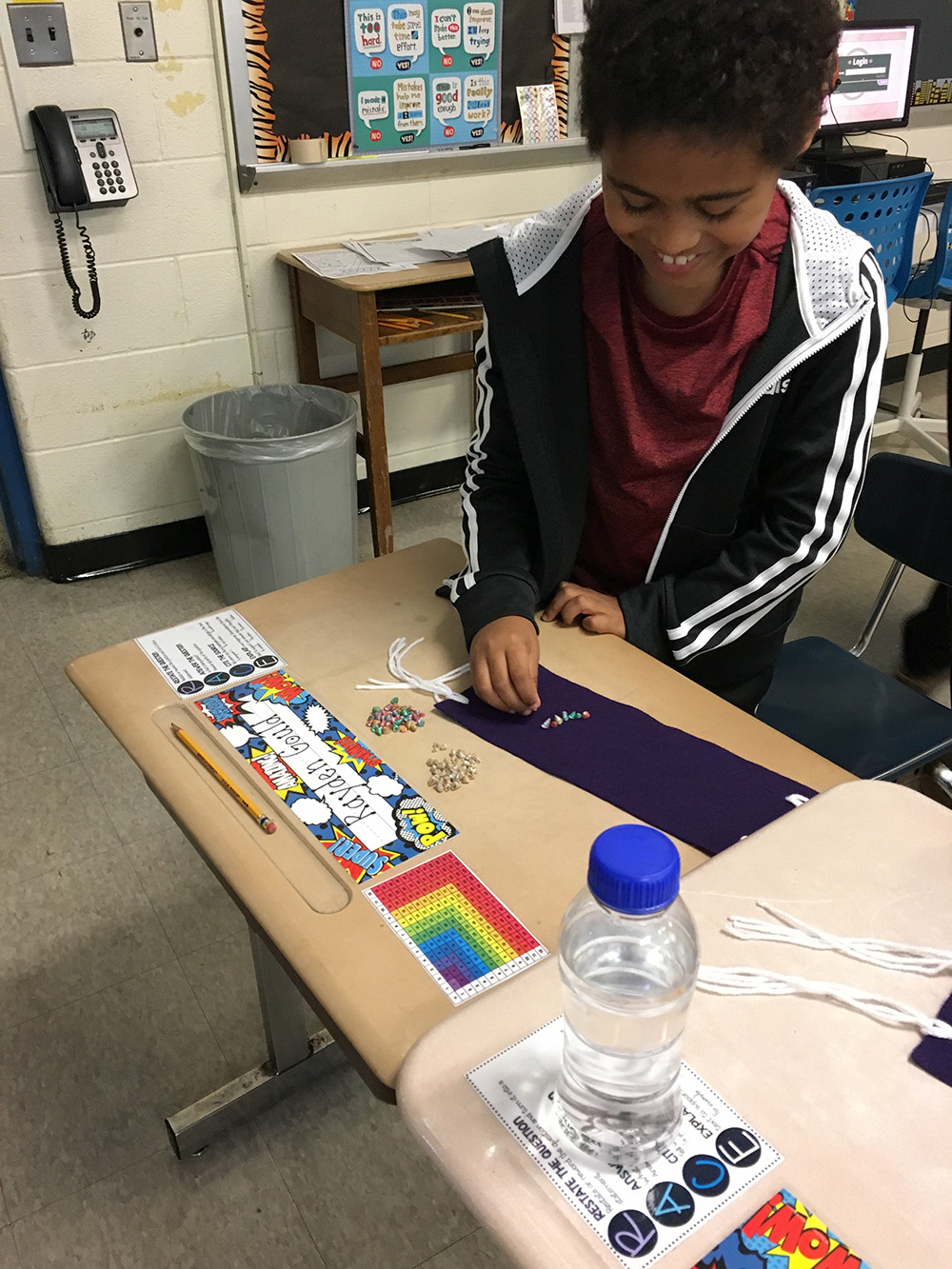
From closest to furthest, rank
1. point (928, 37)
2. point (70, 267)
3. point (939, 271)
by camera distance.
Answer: point (70, 267)
point (939, 271)
point (928, 37)

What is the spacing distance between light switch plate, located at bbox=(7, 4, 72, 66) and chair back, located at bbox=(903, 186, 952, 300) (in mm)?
2469

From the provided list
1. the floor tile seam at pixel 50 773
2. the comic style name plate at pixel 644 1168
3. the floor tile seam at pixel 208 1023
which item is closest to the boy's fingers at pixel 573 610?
the comic style name plate at pixel 644 1168

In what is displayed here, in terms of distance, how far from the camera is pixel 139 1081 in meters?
1.40

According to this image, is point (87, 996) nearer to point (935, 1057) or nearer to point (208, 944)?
point (208, 944)

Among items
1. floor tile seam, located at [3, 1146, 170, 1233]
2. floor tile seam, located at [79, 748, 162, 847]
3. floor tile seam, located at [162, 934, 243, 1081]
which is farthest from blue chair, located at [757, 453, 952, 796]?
floor tile seam, located at [79, 748, 162, 847]

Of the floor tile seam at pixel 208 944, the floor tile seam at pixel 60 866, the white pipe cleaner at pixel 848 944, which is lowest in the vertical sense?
the floor tile seam at pixel 208 944

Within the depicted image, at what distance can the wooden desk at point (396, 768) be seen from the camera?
2.11 feet

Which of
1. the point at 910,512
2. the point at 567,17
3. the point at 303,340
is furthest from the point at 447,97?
the point at 910,512

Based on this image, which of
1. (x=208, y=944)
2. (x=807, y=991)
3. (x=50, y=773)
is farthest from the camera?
(x=50, y=773)

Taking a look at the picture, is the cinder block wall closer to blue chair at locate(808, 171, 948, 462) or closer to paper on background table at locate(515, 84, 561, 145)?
paper on background table at locate(515, 84, 561, 145)

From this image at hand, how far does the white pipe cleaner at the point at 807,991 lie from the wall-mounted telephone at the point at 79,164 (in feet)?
7.25

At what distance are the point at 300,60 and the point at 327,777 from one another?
2213mm

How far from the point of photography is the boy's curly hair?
75 cm

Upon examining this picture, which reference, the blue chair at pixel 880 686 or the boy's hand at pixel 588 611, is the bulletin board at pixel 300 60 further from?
the boy's hand at pixel 588 611
